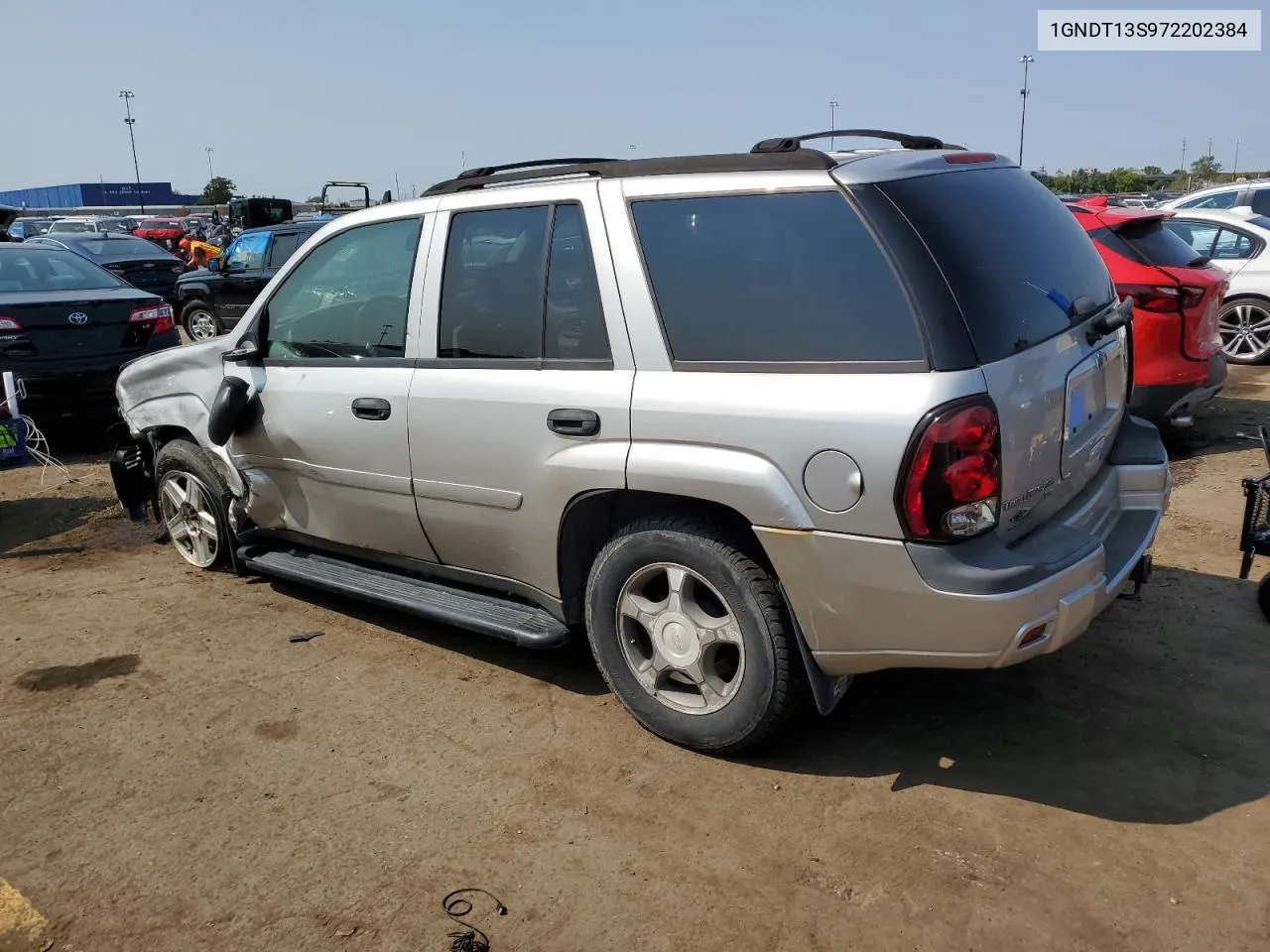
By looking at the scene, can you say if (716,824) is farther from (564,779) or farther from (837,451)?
(837,451)

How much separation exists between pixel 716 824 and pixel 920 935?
0.71 m

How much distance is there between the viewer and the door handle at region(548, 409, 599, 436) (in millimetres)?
3436

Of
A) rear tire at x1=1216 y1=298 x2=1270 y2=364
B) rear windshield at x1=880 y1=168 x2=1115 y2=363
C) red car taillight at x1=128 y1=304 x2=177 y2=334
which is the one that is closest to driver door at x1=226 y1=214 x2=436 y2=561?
rear windshield at x1=880 y1=168 x2=1115 y2=363

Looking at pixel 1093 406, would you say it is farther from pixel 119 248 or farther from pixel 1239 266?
pixel 119 248

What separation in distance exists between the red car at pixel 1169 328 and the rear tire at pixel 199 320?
1187 cm

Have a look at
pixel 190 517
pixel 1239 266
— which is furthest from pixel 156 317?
pixel 1239 266

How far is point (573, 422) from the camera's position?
3480 millimetres

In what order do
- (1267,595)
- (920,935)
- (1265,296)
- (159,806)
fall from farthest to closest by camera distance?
(1265,296) → (1267,595) → (159,806) → (920,935)

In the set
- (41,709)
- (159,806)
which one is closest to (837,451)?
(159,806)

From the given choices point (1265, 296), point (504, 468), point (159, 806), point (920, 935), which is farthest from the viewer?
point (1265, 296)

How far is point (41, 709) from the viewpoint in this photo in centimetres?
406

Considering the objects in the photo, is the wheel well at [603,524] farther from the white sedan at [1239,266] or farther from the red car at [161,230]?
the red car at [161,230]

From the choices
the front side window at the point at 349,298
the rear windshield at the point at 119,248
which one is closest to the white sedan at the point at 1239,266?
the front side window at the point at 349,298

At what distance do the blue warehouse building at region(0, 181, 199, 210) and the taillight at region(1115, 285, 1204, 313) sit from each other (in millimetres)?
99071
